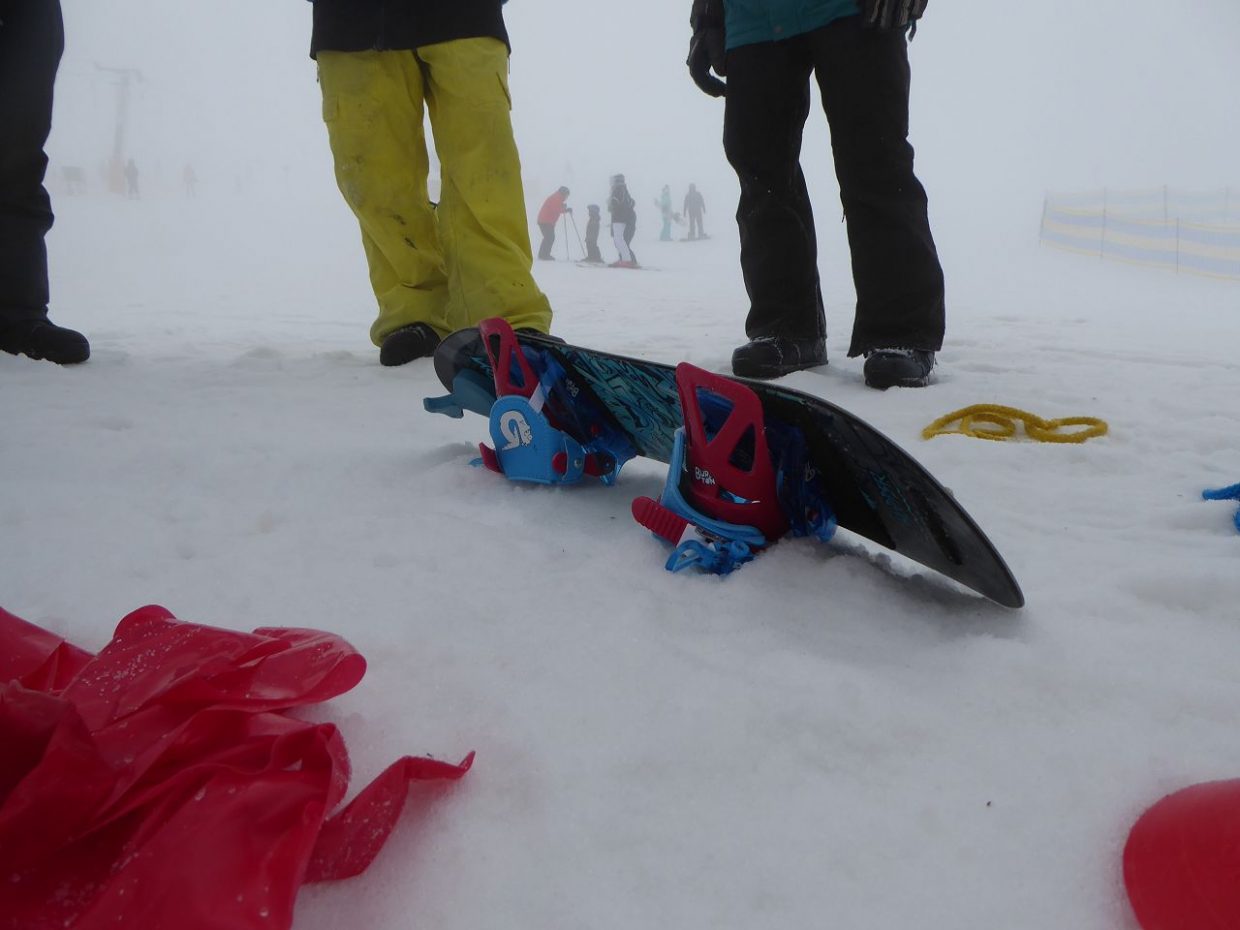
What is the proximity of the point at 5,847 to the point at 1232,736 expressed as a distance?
90cm

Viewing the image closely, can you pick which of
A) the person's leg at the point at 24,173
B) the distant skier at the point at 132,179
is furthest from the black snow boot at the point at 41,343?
the distant skier at the point at 132,179

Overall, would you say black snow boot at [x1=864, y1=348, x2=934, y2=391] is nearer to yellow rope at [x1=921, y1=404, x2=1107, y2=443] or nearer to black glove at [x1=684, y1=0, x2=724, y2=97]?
yellow rope at [x1=921, y1=404, x2=1107, y2=443]

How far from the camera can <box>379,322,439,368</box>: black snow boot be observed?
2467 millimetres

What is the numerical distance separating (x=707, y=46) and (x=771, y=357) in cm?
94

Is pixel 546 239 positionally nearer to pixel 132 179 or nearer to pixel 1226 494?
pixel 1226 494

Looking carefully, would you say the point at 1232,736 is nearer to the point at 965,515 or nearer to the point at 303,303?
the point at 965,515

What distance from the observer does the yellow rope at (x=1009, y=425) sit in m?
1.63

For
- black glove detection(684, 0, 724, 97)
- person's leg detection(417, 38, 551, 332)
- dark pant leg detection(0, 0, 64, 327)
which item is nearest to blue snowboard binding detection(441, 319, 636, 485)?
person's leg detection(417, 38, 551, 332)

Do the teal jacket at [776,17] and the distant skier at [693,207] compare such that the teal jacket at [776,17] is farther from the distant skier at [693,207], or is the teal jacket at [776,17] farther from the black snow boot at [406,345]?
the distant skier at [693,207]

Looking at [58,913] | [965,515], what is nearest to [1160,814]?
[965,515]

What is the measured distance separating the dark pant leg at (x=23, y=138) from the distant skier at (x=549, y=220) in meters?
10.1

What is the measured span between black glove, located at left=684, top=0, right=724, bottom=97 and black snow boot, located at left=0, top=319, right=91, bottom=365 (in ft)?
6.31

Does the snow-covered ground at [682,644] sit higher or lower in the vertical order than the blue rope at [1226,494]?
lower

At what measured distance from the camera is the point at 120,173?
2125cm
